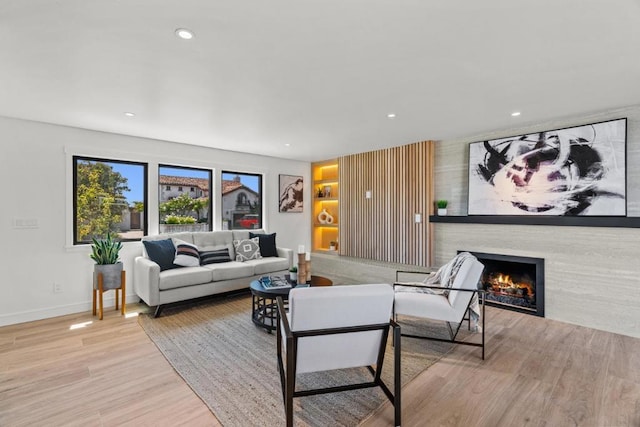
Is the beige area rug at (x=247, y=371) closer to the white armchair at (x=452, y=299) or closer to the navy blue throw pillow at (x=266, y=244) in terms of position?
the white armchair at (x=452, y=299)

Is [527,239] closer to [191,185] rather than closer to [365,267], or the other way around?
[365,267]

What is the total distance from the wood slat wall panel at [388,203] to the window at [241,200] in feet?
5.66

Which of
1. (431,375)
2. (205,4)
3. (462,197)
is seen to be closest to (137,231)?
(205,4)

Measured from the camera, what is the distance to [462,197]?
14.9 ft

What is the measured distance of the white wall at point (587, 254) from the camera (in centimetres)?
322

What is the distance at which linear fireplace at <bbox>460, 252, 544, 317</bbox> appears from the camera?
3820 millimetres

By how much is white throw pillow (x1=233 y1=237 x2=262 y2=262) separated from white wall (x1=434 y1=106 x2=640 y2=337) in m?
3.31

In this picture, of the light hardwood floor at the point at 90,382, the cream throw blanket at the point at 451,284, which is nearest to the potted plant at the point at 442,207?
the cream throw blanket at the point at 451,284

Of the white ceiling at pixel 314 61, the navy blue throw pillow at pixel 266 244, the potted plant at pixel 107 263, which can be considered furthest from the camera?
the navy blue throw pillow at pixel 266 244

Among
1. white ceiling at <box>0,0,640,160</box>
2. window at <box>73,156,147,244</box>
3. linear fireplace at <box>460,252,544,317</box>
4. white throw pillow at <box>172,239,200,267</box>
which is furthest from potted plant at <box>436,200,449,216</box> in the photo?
window at <box>73,156,147,244</box>

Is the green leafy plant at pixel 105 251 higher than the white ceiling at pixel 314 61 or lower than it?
lower

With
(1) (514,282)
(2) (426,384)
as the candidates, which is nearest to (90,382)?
(2) (426,384)

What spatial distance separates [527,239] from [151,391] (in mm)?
4445

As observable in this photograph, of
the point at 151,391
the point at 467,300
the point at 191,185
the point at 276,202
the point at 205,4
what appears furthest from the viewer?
the point at 276,202
